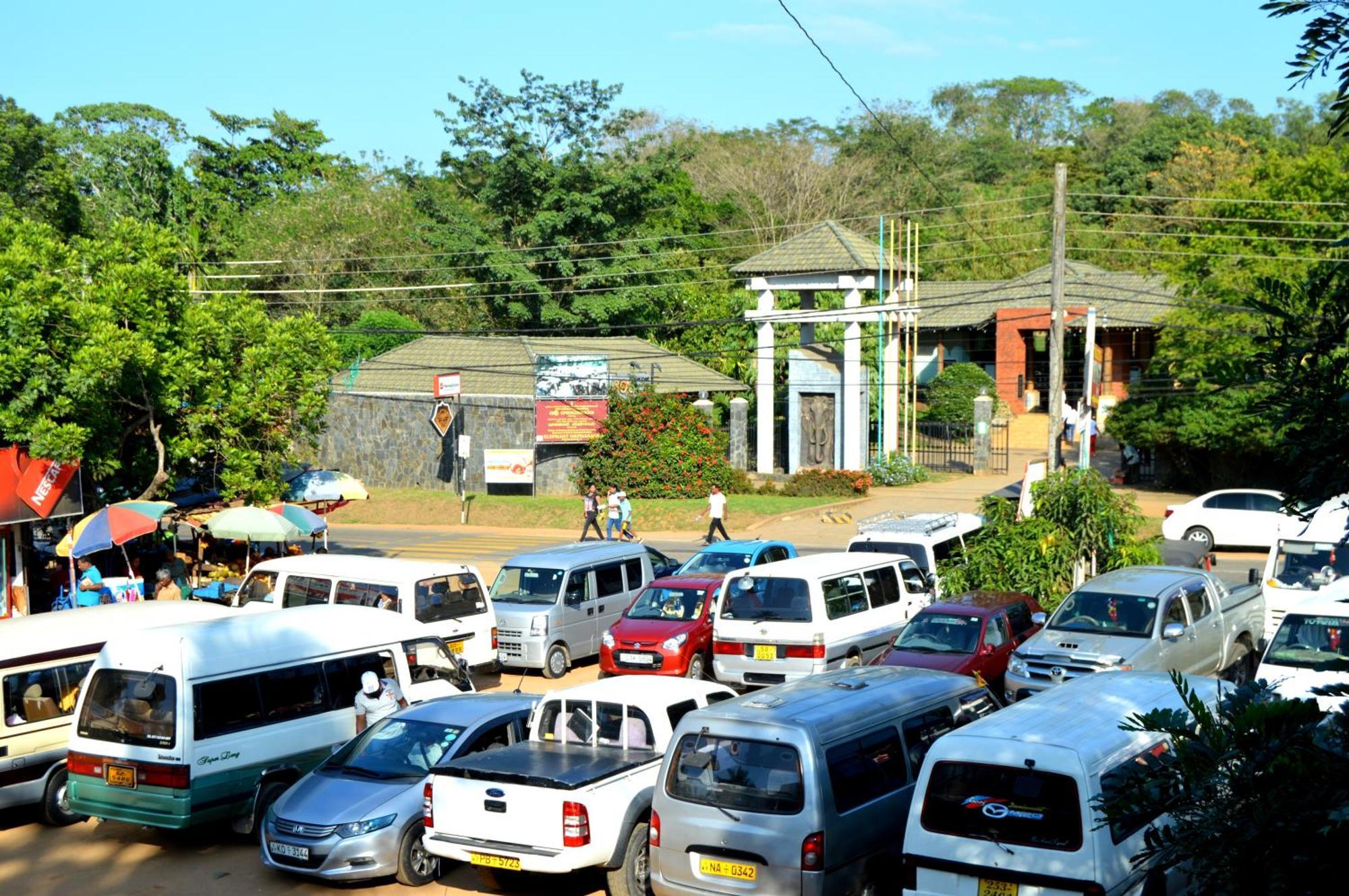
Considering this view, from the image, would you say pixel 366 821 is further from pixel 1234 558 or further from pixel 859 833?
pixel 1234 558

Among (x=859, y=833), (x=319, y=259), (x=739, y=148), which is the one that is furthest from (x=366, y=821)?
(x=739, y=148)

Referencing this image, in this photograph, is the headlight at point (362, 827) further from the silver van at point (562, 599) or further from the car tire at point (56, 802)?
the silver van at point (562, 599)

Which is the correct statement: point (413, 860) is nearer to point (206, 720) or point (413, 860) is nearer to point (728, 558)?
point (206, 720)

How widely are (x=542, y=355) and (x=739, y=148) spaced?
3851 centimetres

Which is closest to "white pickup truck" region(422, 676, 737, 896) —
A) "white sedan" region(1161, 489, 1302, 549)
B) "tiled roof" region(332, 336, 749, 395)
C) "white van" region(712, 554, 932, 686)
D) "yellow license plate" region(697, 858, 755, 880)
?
"yellow license plate" region(697, 858, 755, 880)

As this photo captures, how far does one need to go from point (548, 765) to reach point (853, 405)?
32002mm

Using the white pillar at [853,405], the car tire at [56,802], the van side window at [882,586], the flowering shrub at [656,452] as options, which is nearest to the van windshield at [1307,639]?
the van side window at [882,586]

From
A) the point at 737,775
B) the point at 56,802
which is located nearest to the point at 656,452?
the point at 56,802

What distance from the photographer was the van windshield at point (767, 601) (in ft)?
55.0

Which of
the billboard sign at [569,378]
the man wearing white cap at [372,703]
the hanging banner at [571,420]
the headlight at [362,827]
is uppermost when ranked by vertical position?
the billboard sign at [569,378]

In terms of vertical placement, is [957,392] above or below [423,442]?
above

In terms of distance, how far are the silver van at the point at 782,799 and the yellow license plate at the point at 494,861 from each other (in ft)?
4.08

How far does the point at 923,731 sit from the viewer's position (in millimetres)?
10453

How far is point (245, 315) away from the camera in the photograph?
25672 millimetres
